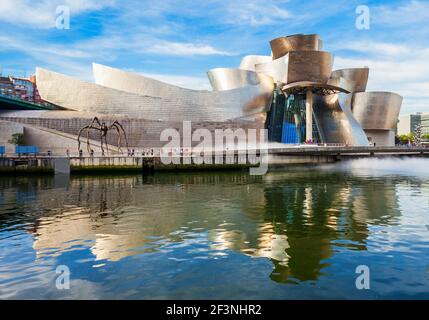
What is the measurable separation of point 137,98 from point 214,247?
31.1 meters

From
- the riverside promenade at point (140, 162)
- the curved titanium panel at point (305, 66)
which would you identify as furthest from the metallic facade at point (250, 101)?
the riverside promenade at point (140, 162)

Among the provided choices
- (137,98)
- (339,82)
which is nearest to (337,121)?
(339,82)

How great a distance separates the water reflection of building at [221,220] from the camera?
7238 mm

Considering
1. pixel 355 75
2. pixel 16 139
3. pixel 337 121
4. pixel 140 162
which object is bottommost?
pixel 140 162

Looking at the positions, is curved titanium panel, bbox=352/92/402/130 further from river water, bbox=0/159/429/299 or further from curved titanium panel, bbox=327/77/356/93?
river water, bbox=0/159/429/299

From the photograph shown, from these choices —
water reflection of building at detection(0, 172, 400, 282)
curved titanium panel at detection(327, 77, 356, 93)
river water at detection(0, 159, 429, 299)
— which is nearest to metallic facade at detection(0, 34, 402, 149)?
curved titanium panel at detection(327, 77, 356, 93)

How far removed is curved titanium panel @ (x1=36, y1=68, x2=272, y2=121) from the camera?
118ft

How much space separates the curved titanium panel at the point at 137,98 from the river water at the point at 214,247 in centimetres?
2321

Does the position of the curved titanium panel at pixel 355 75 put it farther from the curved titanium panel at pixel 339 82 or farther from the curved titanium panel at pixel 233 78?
the curved titanium panel at pixel 233 78

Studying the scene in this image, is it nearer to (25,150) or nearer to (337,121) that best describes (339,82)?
(337,121)

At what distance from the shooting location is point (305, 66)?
A: 139ft

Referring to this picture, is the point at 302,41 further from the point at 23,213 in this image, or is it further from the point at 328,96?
the point at 23,213

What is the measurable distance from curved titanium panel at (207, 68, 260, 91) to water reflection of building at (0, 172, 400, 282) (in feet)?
95.6

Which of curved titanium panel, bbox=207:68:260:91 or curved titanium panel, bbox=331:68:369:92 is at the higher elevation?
curved titanium panel, bbox=331:68:369:92
